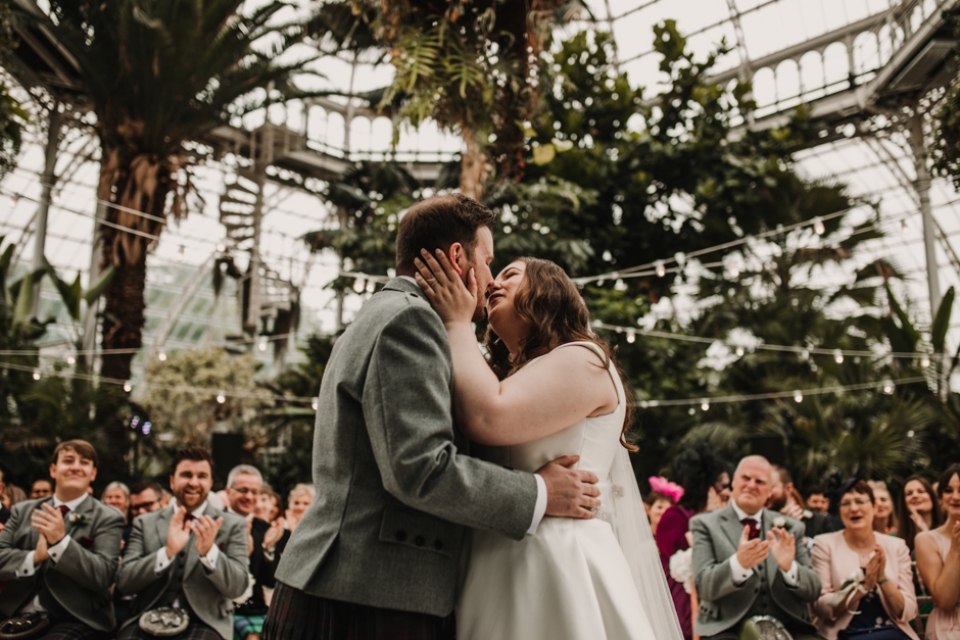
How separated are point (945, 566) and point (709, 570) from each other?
1313 mm

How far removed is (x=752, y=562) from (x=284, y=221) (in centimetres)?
2233

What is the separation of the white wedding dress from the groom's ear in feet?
1.06

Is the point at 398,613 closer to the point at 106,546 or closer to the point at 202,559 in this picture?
the point at 202,559

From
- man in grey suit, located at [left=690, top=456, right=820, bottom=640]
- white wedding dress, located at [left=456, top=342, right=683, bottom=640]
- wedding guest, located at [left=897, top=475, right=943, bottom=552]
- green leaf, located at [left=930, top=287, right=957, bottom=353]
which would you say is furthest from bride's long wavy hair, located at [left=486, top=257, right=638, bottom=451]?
green leaf, located at [left=930, top=287, right=957, bottom=353]

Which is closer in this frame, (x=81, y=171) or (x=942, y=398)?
(x=942, y=398)

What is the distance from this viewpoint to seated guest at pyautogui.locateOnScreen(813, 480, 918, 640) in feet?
14.9

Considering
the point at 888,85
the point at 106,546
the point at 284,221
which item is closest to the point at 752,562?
the point at 106,546

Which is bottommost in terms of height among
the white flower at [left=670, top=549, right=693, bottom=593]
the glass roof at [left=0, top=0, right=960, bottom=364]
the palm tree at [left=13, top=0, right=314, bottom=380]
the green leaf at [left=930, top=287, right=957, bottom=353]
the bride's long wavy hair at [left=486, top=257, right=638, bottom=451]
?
the white flower at [left=670, top=549, right=693, bottom=593]

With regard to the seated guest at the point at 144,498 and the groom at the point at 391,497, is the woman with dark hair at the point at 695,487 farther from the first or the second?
the seated guest at the point at 144,498

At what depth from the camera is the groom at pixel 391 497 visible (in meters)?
1.74

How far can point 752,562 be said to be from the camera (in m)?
3.73

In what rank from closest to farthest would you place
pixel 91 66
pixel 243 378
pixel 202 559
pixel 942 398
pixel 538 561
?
pixel 538 561
pixel 202 559
pixel 91 66
pixel 942 398
pixel 243 378

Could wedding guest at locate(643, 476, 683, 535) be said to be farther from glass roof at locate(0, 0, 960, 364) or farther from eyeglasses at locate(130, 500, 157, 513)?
glass roof at locate(0, 0, 960, 364)

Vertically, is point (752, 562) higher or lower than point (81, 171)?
lower
